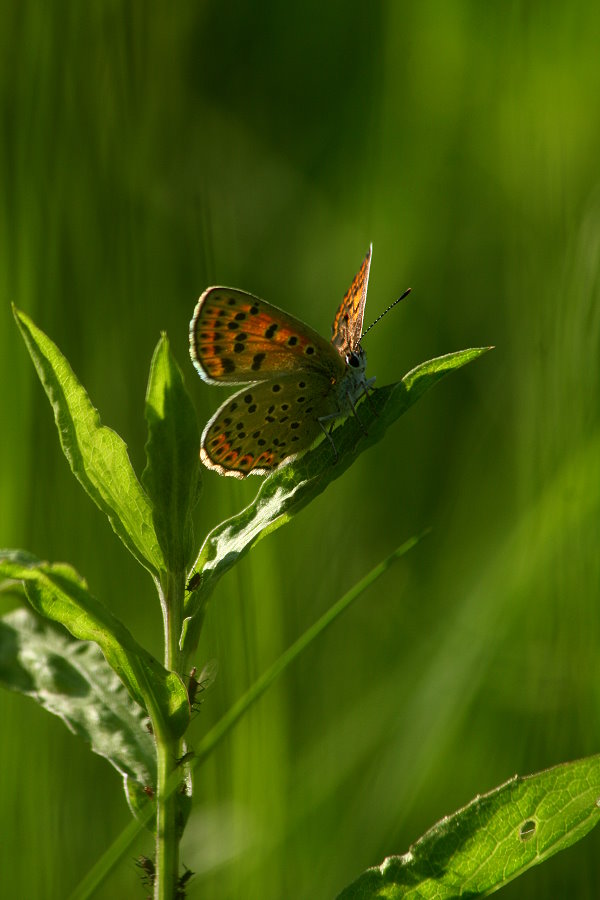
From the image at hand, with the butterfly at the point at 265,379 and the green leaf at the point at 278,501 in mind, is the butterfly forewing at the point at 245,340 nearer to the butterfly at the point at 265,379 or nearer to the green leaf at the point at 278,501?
the butterfly at the point at 265,379

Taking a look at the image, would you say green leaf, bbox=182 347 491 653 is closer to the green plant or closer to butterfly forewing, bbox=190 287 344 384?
the green plant

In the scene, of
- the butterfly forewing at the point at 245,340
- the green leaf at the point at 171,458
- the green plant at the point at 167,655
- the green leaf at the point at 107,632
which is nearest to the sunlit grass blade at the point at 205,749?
the green plant at the point at 167,655

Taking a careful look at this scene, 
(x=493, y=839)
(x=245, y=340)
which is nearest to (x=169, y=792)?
(x=493, y=839)

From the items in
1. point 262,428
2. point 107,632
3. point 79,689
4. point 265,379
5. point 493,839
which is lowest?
point 79,689

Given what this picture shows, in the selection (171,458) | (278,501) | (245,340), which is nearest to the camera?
(171,458)

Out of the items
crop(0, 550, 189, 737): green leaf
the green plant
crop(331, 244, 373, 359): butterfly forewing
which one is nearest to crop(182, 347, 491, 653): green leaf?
the green plant

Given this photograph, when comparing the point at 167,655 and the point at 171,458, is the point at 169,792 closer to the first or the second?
the point at 167,655

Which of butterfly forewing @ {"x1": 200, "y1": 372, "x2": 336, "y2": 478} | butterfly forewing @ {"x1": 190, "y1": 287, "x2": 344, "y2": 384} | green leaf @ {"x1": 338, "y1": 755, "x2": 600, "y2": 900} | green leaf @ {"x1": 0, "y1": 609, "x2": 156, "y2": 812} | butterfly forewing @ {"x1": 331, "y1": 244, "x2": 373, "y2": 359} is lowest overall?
green leaf @ {"x1": 0, "y1": 609, "x2": 156, "y2": 812}
